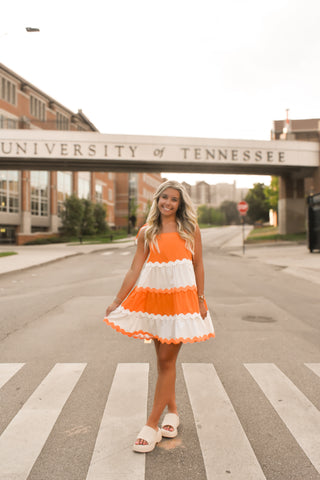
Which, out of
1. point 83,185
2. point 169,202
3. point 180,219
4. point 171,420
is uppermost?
point 83,185

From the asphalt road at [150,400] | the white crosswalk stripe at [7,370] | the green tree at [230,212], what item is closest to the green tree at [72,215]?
the asphalt road at [150,400]

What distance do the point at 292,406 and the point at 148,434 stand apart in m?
1.51

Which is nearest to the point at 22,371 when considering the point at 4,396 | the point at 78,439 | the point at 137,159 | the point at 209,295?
the point at 4,396

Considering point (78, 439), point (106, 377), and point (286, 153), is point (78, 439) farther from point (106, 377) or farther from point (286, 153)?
point (286, 153)

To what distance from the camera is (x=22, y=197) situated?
152 ft

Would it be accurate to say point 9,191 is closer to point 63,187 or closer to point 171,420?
point 63,187

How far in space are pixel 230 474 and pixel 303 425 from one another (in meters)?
1.01

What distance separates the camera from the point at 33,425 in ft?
11.3

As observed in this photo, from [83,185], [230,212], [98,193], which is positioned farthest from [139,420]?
[230,212]

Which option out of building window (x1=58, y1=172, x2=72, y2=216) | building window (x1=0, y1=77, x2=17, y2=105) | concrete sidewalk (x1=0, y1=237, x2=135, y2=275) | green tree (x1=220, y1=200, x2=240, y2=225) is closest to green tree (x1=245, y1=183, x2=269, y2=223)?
building window (x1=58, y1=172, x2=72, y2=216)

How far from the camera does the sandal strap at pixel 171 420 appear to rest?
131 inches

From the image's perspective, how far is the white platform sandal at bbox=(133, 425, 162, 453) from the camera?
3.04 metres

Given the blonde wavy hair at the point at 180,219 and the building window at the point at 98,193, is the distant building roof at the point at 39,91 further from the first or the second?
the blonde wavy hair at the point at 180,219

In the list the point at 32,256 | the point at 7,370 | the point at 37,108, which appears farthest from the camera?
the point at 37,108
